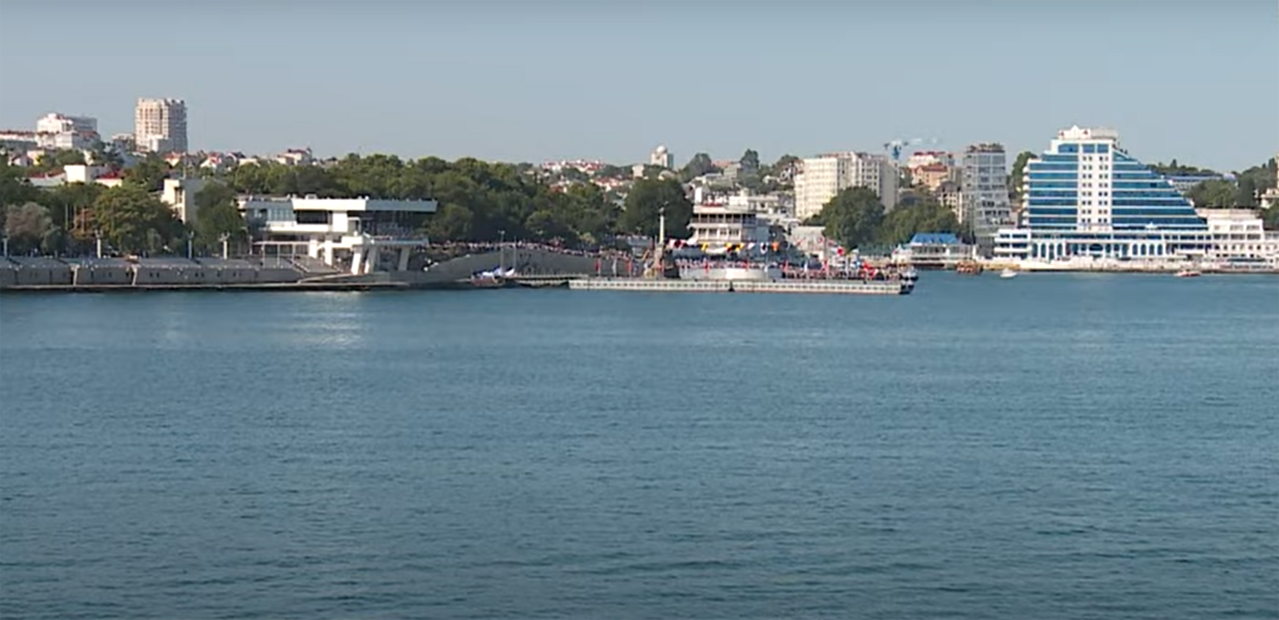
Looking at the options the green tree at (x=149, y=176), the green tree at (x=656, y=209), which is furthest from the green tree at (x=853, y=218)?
the green tree at (x=149, y=176)

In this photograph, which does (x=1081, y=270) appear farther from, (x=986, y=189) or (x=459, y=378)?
(x=459, y=378)

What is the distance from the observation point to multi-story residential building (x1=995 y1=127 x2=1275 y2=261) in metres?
95.7

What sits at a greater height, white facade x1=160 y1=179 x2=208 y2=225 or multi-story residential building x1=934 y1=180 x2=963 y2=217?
multi-story residential building x1=934 y1=180 x2=963 y2=217

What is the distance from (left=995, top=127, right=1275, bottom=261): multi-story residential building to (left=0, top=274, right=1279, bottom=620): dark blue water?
218 ft

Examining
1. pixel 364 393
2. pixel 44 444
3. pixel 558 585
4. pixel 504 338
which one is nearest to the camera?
pixel 558 585

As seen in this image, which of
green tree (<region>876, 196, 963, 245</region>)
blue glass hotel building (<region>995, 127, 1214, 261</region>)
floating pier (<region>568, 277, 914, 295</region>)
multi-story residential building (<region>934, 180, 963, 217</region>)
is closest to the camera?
floating pier (<region>568, 277, 914, 295</region>)

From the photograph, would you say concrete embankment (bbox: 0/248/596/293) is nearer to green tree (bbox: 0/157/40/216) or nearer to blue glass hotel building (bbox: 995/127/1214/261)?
green tree (bbox: 0/157/40/216)

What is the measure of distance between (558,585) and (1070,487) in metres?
5.08

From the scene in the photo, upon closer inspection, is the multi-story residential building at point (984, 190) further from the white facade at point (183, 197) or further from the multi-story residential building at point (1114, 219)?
the white facade at point (183, 197)

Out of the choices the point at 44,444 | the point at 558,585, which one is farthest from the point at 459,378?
the point at 558,585

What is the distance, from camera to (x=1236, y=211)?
327 ft

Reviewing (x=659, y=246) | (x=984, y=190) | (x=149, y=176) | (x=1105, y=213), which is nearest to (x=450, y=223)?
(x=659, y=246)

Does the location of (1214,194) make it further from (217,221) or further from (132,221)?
(132,221)

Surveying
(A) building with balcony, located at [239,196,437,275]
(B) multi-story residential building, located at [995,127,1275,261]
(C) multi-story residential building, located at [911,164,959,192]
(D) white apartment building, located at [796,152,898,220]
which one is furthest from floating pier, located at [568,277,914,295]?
(C) multi-story residential building, located at [911,164,959,192]
